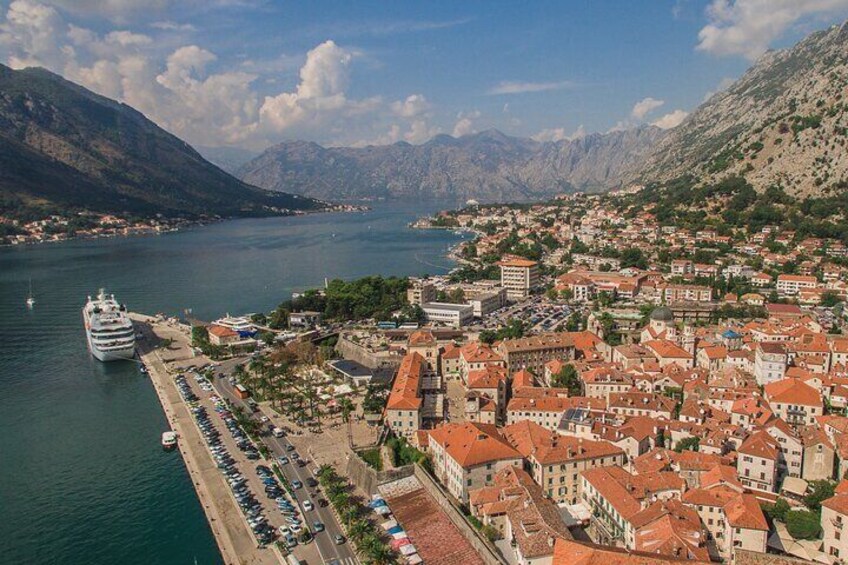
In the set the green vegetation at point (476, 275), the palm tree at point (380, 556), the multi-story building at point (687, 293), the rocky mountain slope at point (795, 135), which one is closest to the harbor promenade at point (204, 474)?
the palm tree at point (380, 556)

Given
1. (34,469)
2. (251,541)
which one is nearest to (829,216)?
(251,541)

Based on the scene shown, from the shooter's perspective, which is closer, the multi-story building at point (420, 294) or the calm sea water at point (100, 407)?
the calm sea water at point (100, 407)

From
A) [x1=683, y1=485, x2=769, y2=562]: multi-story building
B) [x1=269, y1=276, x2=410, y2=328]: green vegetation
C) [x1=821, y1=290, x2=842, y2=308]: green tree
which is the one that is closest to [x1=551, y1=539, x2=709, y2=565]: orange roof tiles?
[x1=683, y1=485, x2=769, y2=562]: multi-story building

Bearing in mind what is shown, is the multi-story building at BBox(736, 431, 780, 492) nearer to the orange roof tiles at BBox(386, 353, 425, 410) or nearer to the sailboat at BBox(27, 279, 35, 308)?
the orange roof tiles at BBox(386, 353, 425, 410)

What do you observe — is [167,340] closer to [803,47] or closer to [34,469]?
[34,469]

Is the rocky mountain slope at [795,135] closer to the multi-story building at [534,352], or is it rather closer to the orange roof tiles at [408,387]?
the multi-story building at [534,352]

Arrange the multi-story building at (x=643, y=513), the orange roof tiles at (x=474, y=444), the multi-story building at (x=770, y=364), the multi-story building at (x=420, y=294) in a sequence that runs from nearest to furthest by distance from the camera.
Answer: the multi-story building at (x=643, y=513) < the orange roof tiles at (x=474, y=444) < the multi-story building at (x=770, y=364) < the multi-story building at (x=420, y=294)

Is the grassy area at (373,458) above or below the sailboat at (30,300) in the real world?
below

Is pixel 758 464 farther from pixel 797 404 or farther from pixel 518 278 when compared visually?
pixel 518 278
